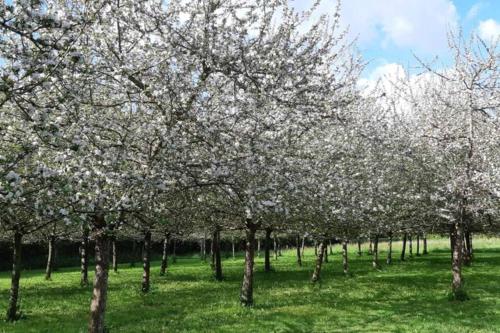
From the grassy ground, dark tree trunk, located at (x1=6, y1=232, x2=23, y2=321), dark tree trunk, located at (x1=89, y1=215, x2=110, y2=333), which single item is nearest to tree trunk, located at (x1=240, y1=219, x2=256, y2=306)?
the grassy ground

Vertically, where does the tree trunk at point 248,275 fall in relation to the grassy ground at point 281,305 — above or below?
above

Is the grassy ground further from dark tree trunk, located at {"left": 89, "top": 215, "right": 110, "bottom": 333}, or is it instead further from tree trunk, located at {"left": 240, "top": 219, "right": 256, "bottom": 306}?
dark tree trunk, located at {"left": 89, "top": 215, "right": 110, "bottom": 333}

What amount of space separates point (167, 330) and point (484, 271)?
28.2m

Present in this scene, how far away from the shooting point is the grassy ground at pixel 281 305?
18297mm

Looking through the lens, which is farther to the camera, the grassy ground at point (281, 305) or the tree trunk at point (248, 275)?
the tree trunk at point (248, 275)

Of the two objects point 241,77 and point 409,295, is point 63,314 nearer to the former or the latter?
point 241,77

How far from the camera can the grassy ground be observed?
720 inches

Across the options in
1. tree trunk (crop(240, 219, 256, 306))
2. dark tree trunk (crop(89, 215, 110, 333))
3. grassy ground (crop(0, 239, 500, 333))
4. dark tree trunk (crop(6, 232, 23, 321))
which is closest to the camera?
dark tree trunk (crop(89, 215, 110, 333))

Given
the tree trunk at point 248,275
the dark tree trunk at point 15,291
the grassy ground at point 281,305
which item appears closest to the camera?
the grassy ground at point 281,305

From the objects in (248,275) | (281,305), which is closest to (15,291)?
(248,275)

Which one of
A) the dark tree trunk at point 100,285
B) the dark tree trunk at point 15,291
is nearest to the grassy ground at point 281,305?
the dark tree trunk at point 15,291

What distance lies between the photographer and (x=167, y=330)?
1778 centimetres

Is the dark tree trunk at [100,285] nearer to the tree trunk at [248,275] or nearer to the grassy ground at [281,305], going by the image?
the grassy ground at [281,305]

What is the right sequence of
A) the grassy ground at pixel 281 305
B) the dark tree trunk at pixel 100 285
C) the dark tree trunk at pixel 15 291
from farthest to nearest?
the dark tree trunk at pixel 15 291 < the grassy ground at pixel 281 305 < the dark tree trunk at pixel 100 285
